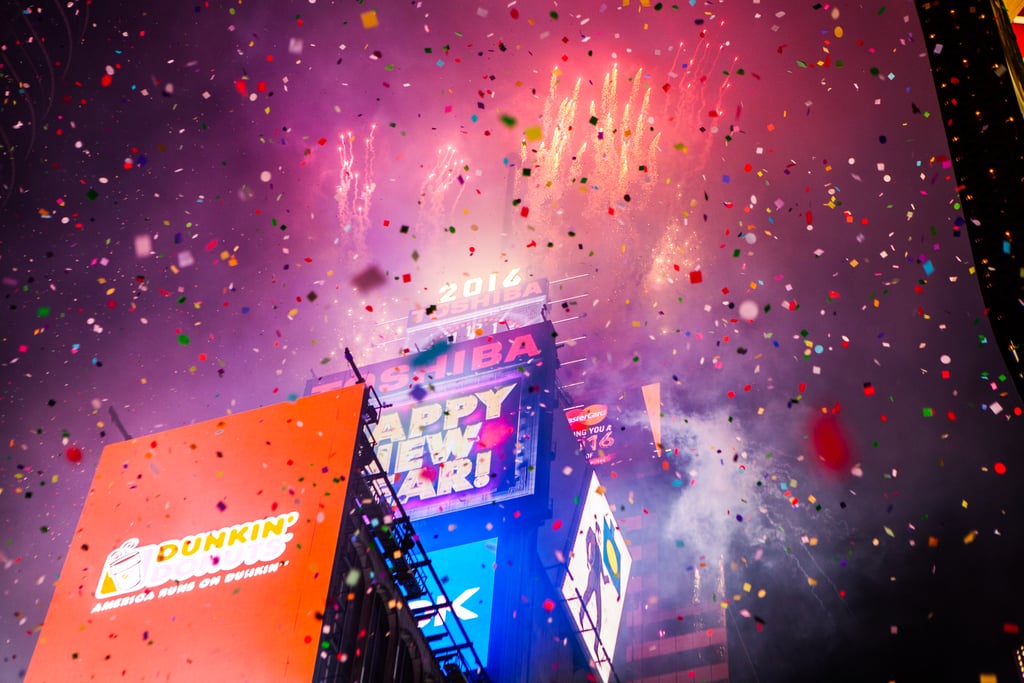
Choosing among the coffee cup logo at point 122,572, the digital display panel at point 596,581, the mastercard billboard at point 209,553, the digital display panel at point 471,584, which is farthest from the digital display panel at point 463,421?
the coffee cup logo at point 122,572

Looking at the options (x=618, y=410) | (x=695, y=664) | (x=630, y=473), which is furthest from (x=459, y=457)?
(x=695, y=664)

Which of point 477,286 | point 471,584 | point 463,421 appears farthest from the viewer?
point 477,286

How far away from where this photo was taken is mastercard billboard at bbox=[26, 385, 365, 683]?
9.71 metres

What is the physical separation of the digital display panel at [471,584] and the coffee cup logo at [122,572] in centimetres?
939

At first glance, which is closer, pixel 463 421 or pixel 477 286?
pixel 463 421

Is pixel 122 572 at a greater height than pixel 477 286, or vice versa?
pixel 477 286

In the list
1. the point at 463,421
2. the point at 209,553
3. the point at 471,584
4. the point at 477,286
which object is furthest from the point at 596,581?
the point at 209,553

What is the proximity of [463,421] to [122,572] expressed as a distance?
606 inches

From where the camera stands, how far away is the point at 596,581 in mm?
25359

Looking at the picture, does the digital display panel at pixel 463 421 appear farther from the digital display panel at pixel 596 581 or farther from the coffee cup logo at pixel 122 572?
the coffee cup logo at pixel 122 572

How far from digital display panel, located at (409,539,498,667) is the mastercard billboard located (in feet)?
29.8

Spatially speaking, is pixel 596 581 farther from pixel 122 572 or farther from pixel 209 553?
pixel 122 572

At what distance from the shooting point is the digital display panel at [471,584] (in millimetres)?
19875

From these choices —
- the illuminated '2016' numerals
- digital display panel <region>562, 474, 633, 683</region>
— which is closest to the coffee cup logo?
digital display panel <region>562, 474, 633, 683</region>
